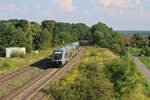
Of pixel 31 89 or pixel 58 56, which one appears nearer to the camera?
pixel 31 89

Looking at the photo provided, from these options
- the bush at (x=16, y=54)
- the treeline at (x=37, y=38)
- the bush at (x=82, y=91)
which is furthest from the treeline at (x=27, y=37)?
the bush at (x=82, y=91)

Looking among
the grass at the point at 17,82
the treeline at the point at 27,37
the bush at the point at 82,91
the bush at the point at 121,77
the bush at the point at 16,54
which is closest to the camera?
the bush at the point at 82,91

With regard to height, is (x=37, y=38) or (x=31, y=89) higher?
(x=37, y=38)

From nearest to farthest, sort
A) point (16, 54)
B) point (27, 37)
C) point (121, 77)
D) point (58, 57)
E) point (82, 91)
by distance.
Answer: point (82, 91)
point (121, 77)
point (58, 57)
point (16, 54)
point (27, 37)

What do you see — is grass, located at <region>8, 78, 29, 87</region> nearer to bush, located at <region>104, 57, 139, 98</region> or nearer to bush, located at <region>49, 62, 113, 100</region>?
bush, located at <region>49, 62, 113, 100</region>

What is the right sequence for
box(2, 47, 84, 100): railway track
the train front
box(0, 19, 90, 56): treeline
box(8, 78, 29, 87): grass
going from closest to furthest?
box(2, 47, 84, 100): railway track
box(8, 78, 29, 87): grass
the train front
box(0, 19, 90, 56): treeline

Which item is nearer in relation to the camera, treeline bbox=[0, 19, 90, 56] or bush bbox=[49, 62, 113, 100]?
bush bbox=[49, 62, 113, 100]

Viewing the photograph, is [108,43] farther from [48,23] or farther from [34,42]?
[48,23]

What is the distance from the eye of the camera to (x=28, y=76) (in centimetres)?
2555

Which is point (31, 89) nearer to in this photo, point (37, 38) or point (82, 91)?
point (82, 91)

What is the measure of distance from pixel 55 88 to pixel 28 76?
1472 centimetres

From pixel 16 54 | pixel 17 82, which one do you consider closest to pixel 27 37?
pixel 16 54

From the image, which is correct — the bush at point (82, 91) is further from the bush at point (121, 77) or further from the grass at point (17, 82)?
the grass at point (17, 82)

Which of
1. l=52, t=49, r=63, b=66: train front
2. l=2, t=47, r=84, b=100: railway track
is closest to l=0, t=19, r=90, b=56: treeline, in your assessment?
l=52, t=49, r=63, b=66: train front
